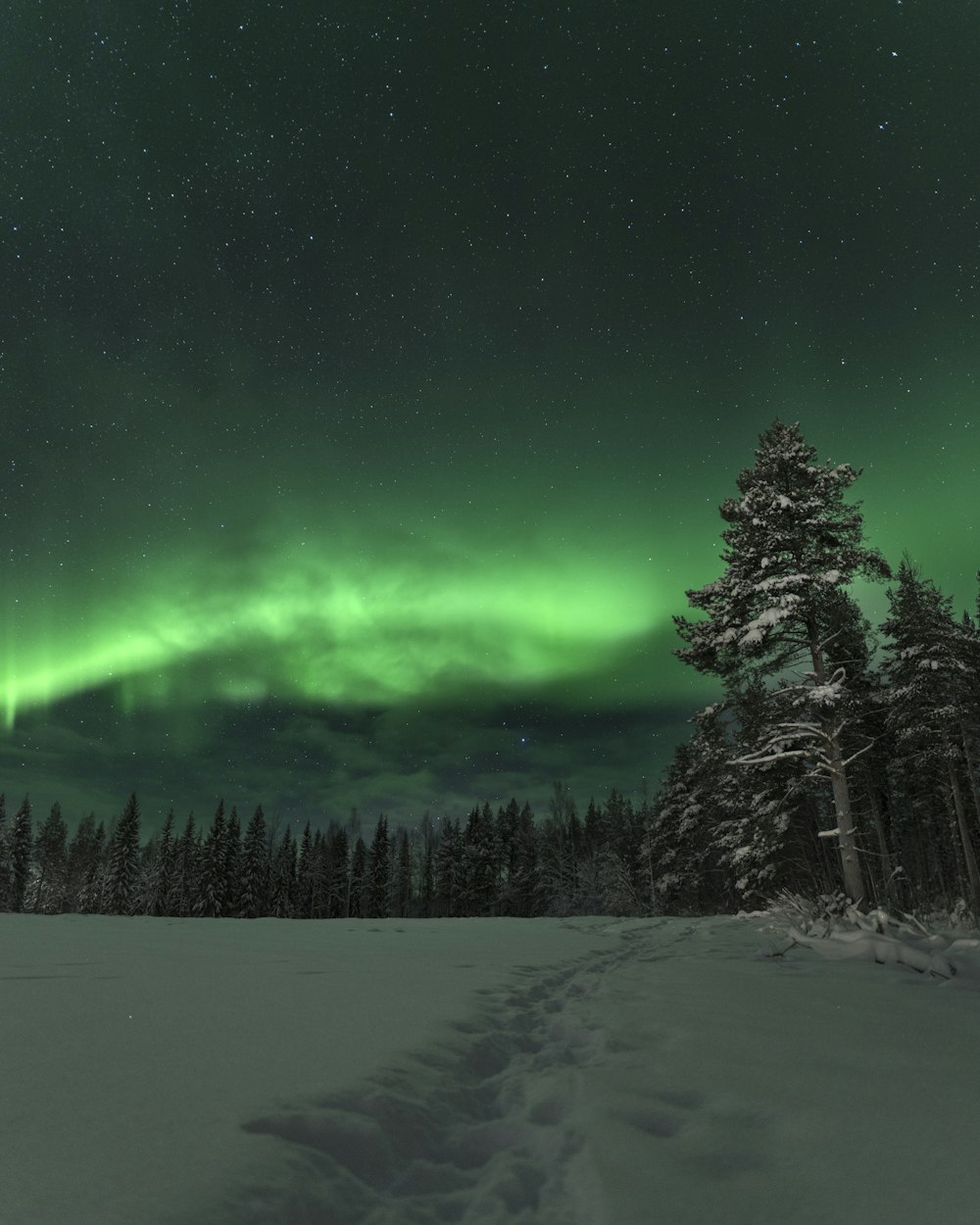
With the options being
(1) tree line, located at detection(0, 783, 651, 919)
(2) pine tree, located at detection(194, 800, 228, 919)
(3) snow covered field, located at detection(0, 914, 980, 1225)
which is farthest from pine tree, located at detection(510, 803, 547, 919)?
(3) snow covered field, located at detection(0, 914, 980, 1225)

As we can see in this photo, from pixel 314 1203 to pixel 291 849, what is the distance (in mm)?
73888

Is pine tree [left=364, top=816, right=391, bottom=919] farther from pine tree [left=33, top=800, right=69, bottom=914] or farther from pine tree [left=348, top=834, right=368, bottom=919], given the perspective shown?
pine tree [left=33, top=800, right=69, bottom=914]

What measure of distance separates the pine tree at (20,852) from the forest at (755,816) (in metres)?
0.18

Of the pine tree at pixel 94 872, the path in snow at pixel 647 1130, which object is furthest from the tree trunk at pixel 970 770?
the pine tree at pixel 94 872

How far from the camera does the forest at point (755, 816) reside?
1281 cm

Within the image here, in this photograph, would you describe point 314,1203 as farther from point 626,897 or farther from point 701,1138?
point 626,897

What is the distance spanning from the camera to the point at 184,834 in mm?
64250

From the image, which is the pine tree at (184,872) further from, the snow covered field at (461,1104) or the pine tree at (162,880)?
the snow covered field at (461,1104)

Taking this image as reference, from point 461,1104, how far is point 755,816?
24386 millimetres

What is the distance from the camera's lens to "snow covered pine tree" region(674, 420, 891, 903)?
1198cm

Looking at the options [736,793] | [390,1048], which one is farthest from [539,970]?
[736,793]

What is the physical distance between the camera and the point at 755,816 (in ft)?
78.2

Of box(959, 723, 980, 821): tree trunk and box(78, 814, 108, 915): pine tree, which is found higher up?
box(959, 723, 980, 821): tree trunk

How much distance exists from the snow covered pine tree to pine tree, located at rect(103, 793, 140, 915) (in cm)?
6031
